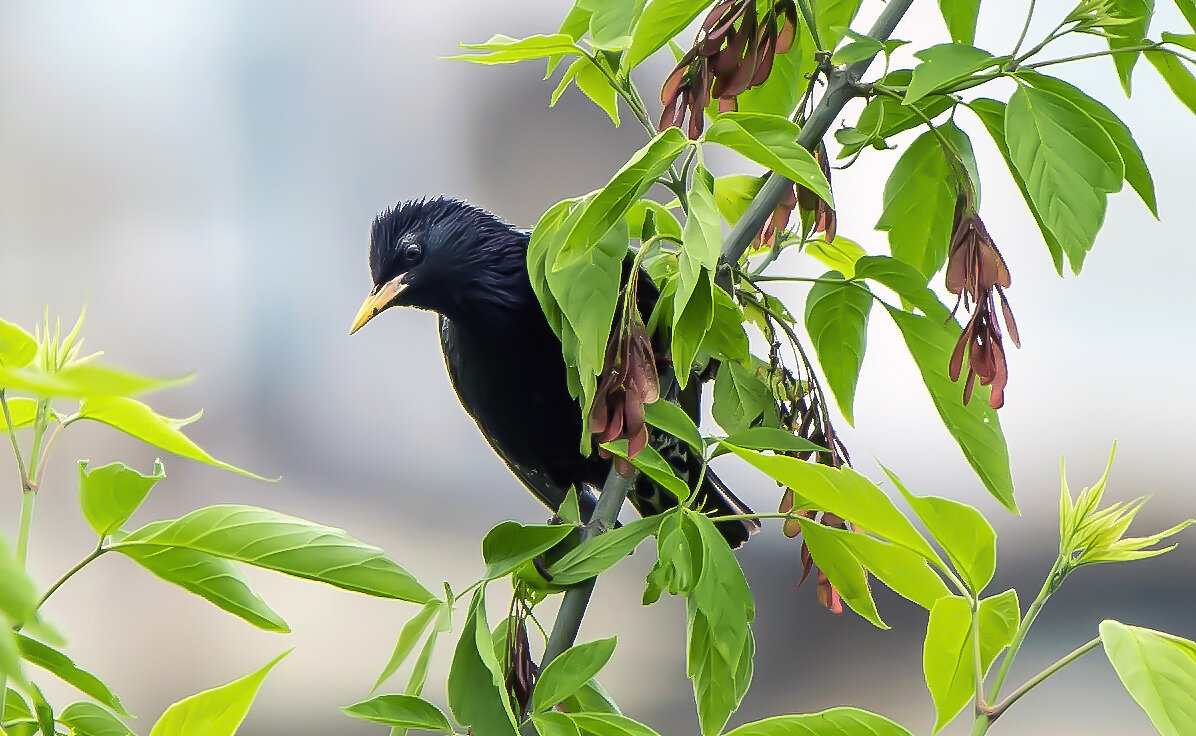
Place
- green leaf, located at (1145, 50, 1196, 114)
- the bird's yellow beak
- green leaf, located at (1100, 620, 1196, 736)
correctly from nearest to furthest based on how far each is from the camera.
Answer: green leaf, located at (1100, 620, 1196, 736)
green leaf, located at (1145, 50, 1196, 114)
the bird's yellow beak

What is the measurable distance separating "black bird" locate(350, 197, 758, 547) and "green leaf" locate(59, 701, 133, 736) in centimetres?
21

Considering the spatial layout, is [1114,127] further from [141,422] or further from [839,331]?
[141,422]

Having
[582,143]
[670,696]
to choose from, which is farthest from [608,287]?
[670,696]

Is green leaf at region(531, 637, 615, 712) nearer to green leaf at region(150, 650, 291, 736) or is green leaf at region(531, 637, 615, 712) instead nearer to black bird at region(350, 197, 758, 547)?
green leaf at region(150, 650, 291, 736)

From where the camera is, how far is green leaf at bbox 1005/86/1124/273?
27 cm

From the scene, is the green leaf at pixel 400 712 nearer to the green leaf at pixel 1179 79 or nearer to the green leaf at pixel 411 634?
the green leaf at pixel 411 634

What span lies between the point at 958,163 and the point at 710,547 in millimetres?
139

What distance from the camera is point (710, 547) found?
0.95ft

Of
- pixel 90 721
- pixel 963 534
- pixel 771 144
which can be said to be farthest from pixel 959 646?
pixel 90 721

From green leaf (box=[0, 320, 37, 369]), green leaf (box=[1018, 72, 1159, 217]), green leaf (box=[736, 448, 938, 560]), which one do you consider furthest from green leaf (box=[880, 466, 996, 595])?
green leaf (box=[0, 320, 37, 369])

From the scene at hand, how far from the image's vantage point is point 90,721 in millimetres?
303

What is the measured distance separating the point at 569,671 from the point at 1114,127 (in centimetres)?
22

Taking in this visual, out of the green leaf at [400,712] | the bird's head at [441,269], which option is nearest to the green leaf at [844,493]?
the green leaf at [400,712]

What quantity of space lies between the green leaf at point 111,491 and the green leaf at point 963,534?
193mm
